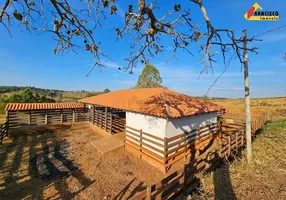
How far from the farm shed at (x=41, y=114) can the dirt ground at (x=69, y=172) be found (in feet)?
10.9

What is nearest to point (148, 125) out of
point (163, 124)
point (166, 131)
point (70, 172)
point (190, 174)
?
point (163, 124)

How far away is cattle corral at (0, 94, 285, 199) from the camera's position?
6.36 metres

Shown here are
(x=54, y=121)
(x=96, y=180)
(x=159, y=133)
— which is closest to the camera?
(x=96, y=180)

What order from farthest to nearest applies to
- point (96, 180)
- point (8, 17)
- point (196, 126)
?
point (196, 126) → point (96, 180) → point (8, 17)

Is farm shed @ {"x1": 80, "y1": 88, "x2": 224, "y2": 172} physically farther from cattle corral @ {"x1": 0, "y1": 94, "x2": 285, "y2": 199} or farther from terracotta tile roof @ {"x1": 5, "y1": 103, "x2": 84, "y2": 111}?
terracotta tile roof @ {"x1": 5, "y1": 103, "x2": 84, "y2": 111}

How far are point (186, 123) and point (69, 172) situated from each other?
6709 millimetres

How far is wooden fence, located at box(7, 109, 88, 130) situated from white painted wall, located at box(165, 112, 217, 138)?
12913 millimetres

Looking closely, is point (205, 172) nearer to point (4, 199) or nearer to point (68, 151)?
point (4, 199)

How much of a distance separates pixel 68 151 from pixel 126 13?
9.79 m

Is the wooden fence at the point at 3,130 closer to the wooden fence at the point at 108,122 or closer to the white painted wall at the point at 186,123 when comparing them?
the wooden fence at the point at 108,122

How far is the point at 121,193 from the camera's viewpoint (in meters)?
6.29

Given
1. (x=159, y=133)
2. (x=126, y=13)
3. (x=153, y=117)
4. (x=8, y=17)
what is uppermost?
(x=126, y=13)

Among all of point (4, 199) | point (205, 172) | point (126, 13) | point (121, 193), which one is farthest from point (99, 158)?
point (126, 13)

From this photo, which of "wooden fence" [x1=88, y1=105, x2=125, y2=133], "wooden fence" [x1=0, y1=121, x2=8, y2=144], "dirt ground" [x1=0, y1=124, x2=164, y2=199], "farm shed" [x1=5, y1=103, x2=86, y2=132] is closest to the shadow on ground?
"dirt ground" [x1=0, y1=124, x2=164, y2=199]
